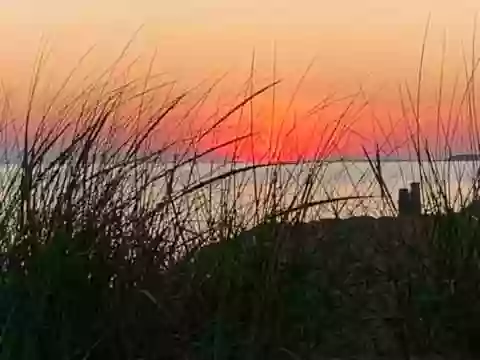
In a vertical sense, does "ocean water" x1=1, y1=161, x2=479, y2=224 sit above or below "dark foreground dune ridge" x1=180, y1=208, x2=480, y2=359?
above

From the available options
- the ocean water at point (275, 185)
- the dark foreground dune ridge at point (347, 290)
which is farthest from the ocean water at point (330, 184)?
the dark foreground dune ridge at point (347, 290)

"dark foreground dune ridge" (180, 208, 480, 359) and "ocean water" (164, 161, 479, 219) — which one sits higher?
"ocean water" (164, 161, 479, 219)

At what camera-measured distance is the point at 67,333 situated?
8.16ft

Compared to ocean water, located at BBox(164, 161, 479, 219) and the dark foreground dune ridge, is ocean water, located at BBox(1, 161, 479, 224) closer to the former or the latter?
ocean water, located at BBox(164, 161, 479, 219)

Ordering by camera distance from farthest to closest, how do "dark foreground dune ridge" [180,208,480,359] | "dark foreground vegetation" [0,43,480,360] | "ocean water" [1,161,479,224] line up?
"ocean water" [1,161,479,224], "dark foreground dune ridge" [180,208,480,359], "dark foreground vegetation" [0,43,480,360]

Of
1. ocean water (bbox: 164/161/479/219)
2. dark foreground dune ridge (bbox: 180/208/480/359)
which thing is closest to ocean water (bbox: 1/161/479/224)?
ocean water (bbox: 164/161/479/219)

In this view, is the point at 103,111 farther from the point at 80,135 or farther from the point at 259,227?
the point at 259,227

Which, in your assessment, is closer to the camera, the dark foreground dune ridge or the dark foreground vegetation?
the dark foreground vegetation

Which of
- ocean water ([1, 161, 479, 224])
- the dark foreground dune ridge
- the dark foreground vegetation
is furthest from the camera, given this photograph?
ocean water ([1, 161, 479, 224])

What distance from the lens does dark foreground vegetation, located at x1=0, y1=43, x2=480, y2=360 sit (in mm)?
2529

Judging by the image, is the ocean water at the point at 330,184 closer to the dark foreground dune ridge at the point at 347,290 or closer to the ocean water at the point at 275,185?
the ocean water at the point at 275,185

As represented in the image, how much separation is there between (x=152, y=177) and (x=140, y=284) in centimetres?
40

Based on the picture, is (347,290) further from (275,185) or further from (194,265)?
(194,265)

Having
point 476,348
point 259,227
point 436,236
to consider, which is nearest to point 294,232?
point 259,227
